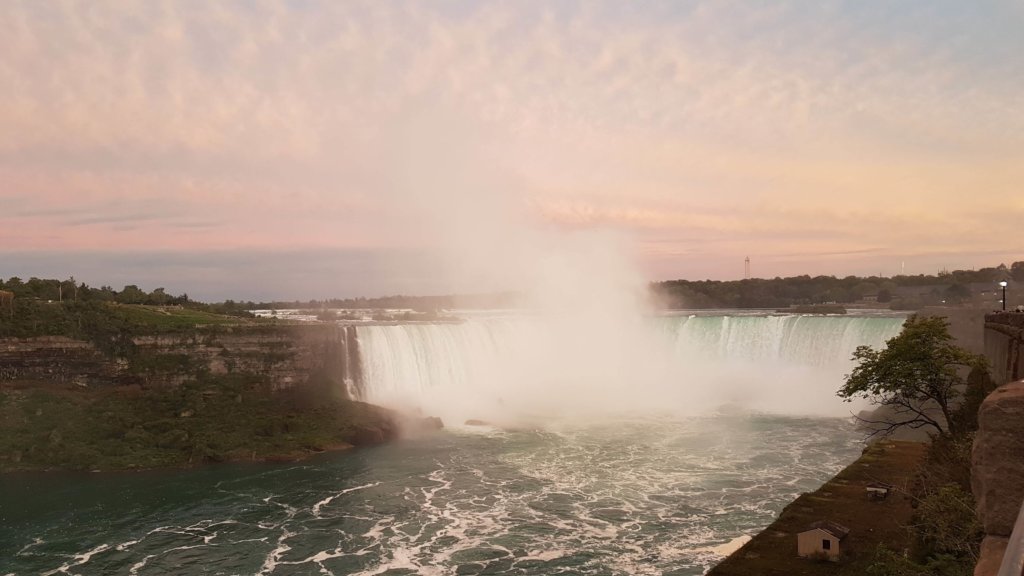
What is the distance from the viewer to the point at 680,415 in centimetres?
3856

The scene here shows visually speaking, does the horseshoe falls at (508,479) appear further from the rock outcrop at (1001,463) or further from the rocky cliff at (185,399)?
the rock outcrop at (1001,463)

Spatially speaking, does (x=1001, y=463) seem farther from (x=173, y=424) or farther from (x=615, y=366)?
(x=615, y=366)

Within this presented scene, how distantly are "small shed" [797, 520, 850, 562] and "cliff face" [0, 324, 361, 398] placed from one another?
28371mm

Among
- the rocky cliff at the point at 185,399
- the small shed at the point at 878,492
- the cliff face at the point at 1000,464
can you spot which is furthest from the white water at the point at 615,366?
the cliff face at the point at 1000,464

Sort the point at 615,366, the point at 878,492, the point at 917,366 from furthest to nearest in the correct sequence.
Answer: the point at 615,366 → the point at 917,366 → the point at 878,492

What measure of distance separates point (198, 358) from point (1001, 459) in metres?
37.1

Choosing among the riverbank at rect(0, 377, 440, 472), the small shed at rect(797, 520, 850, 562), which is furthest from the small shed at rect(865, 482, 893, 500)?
the riverbank at rect(0, 377, 440, 472)

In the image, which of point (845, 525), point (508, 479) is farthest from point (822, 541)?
point (508, 479)

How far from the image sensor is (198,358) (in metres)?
36.0

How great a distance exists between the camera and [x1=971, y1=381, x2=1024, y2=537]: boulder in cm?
439

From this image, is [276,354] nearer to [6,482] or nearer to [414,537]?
[6,482]

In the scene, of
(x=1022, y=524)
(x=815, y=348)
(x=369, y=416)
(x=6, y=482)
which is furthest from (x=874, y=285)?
(x=1022, y=524)

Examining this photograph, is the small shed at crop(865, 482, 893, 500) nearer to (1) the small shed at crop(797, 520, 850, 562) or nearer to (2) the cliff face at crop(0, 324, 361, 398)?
(1) the small shed at crop(797, 520, 850, 562)

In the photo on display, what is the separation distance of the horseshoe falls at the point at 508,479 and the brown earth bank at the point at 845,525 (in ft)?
6.42
